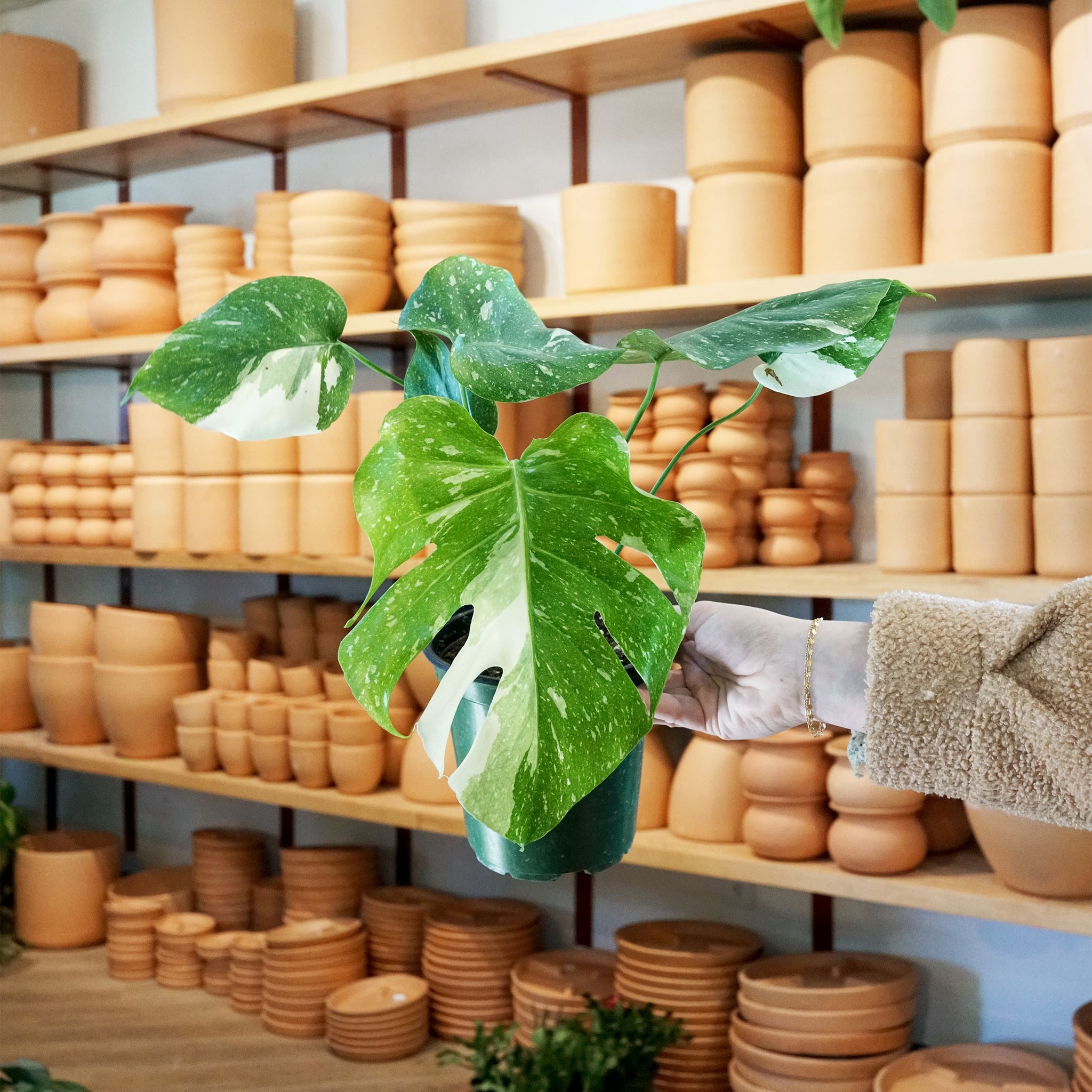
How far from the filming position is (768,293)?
180 cm

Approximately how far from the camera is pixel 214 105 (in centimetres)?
236

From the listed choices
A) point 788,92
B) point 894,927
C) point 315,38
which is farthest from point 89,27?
point 894,927

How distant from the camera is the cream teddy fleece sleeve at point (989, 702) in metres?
0.74

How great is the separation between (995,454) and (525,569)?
3.91 feet

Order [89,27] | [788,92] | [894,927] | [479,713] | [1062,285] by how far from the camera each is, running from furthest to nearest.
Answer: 1. [89,27]
2. [894,927]
3. [788,92]
4. [1062,285]
5. [479,713]

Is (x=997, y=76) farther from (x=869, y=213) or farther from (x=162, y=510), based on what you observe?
(x=162, y=510)

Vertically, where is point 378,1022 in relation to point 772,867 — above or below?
below

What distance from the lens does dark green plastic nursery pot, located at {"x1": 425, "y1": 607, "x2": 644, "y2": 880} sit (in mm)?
759

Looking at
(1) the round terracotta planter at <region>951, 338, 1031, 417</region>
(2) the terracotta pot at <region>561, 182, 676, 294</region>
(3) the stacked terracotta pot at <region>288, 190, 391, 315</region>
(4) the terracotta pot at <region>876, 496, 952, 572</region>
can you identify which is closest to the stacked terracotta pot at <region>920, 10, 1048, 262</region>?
(1) the round terracotta planter at <region>951, 338, 1031, 417</region>

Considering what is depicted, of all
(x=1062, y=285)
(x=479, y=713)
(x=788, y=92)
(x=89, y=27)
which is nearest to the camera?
(x=479, y=713)

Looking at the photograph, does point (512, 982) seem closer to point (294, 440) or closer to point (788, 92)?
point (294, 440)

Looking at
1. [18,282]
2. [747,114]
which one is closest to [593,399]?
[747,114]

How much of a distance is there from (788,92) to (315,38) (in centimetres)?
116

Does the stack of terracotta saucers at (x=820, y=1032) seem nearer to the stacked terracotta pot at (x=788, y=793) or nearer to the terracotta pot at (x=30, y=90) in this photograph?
the stacked terracotta pot at (x=788, y=793)
